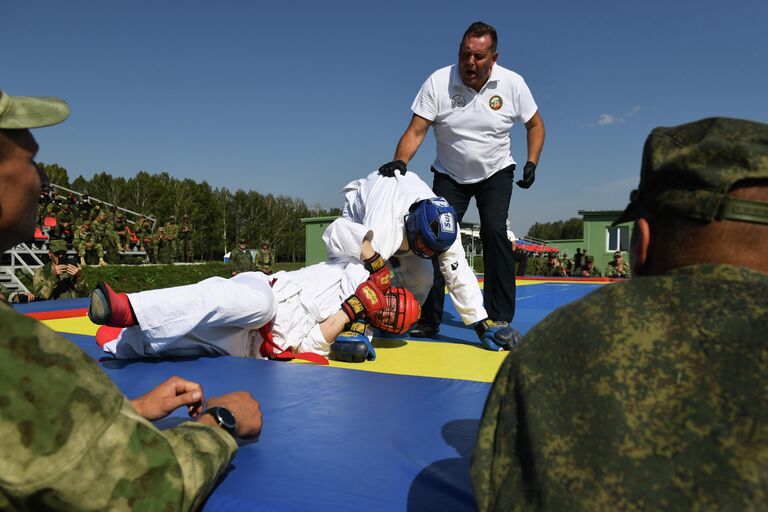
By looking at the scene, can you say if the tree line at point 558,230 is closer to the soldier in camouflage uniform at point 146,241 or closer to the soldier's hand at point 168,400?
the soldier in camouflage uniform at point 146,241

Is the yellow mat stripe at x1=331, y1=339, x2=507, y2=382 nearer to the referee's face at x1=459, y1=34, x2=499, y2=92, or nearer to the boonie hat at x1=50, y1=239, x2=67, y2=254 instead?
the referee's face at x1=459, y1=34, x2=499, y2=92

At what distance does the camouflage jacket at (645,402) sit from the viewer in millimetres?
660

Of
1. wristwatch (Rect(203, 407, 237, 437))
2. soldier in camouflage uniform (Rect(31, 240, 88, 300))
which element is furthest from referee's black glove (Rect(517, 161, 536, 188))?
soldier in camouflage uniform (Rect(31, 240, 88, 300))

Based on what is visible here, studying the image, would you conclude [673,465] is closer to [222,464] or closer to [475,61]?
[222,464]

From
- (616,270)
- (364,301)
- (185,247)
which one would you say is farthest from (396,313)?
(185,247)

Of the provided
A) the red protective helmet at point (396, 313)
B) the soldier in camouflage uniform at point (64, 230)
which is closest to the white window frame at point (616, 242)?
the soldier in camouflage uniform at point (64, 230)

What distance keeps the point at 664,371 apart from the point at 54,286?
30.1 feet

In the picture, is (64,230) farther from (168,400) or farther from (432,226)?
(168,400)

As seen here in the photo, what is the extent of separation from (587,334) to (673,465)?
188 mm

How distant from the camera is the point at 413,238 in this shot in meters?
3.07

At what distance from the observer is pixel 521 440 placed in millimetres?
791

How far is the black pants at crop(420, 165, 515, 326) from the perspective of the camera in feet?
11.7

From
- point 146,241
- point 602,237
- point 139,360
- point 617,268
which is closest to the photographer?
point 139,360

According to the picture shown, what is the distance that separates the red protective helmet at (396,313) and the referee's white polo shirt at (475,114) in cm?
119
